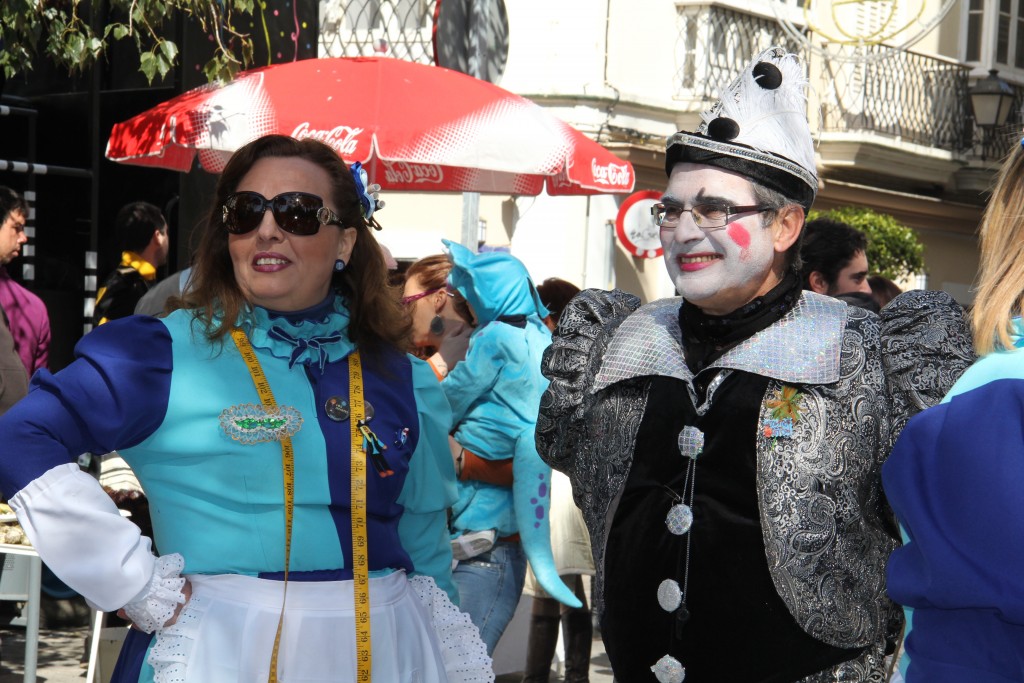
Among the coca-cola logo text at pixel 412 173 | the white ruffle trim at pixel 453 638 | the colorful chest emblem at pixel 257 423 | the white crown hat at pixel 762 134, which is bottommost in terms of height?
the white ruffle trim at pixel 453 638

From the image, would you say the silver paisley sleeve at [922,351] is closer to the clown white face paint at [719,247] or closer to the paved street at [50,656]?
the clown white face paint at [719,247]

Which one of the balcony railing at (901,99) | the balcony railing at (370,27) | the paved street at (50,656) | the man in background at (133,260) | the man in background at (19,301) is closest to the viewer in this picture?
the paved street at (50,656)

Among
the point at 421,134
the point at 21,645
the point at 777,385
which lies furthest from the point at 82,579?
the point at 21,645

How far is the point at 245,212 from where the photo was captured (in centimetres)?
312

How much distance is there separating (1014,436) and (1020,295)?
0.90 ft

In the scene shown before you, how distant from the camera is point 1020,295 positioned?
2.30 m

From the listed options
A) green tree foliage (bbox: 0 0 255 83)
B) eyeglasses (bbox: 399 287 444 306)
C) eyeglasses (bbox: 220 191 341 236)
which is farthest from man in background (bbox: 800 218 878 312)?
eyeglasses (bbox: 220 191 341 236)

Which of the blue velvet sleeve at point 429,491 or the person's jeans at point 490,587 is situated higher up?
the blue velvet sleeve at point 429,491

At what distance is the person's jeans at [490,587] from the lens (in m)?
5.39

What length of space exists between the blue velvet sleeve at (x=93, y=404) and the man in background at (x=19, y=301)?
3816mm

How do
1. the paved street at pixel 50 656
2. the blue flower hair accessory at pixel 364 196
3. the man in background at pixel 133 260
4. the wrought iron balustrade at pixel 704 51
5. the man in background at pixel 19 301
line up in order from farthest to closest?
the wrought iron balustrade at pixel 704 51 → the man in background at pixel 133 260 → the man in background at pixel 19 301 → the paved street at pixel 50 656 → the blue flower hair accessory at pixel 364 196

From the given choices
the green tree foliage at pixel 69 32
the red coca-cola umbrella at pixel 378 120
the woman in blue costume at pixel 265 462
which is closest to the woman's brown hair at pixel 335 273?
the woman in blue costume at pixel 265 462

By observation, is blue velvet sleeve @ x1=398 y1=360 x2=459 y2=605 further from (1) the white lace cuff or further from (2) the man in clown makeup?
(1) the white lace cuff

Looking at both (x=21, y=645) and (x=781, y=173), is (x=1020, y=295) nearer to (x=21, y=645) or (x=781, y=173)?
A: (x=781, y=173)
